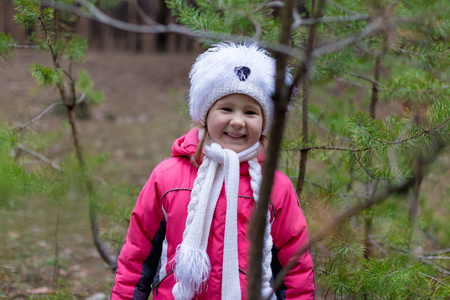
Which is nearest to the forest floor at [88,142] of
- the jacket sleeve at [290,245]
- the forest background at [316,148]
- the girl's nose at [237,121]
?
the forest background at [316,148]

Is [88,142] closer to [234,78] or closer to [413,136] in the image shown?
[234,78]

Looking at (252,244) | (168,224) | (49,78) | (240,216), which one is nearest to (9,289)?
(49,78)

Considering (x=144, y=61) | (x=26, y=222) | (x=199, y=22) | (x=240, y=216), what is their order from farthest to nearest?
1. (x=144, y=61)
2. (x=26, y=222)
3. (x=199, y=22)
4. (x=240, y=216)

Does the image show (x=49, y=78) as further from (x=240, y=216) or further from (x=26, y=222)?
(x=26, y=222)

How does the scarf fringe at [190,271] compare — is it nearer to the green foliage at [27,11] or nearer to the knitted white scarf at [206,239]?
the knitted white scarf at [206,239]

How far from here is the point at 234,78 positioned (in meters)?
1.80

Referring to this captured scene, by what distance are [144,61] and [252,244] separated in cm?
1099

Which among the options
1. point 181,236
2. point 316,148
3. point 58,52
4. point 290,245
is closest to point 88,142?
point 58,52

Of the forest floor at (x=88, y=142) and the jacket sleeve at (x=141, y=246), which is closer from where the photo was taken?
the jacket sleeve at (x=141, y=246)

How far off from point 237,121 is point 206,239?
44 centimetres

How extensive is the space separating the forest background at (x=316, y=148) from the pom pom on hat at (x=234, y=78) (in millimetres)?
116

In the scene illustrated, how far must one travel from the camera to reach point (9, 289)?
2.95m

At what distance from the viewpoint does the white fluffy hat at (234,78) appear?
5.89 ft

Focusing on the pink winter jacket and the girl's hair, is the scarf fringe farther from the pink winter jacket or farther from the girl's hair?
the girl's hair
